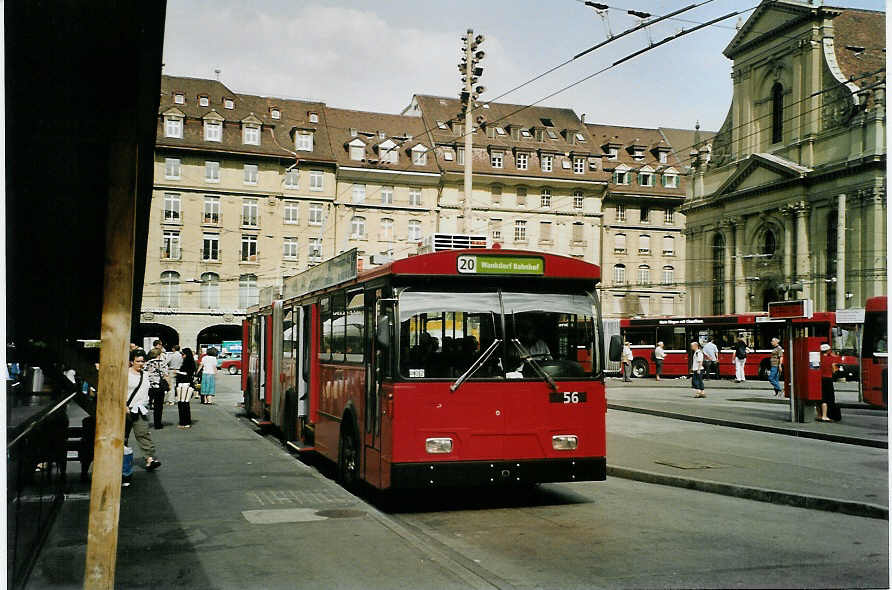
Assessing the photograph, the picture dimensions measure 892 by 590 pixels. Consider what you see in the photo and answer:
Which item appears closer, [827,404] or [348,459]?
[348,459]

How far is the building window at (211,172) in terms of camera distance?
61906mm

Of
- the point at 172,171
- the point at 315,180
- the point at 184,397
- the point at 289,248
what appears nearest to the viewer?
the point at 184,397

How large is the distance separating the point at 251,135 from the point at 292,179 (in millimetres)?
4041

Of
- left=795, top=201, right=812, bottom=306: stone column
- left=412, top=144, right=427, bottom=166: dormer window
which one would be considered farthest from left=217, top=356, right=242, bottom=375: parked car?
left=795, top=201, right=812, bottom=306: stone column

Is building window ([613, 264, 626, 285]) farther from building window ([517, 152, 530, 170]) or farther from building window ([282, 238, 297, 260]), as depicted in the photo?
→ building window ([282, 238, 297, 260])

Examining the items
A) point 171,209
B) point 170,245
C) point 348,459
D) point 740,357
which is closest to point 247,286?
point 170,245

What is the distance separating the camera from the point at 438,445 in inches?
378

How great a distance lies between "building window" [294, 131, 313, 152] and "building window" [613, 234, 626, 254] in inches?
958

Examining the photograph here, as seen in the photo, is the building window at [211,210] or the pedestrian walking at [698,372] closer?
the pedestrian walking at [698,372]

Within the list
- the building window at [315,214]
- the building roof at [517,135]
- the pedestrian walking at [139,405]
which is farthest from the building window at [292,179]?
the pedestrian walking at [139,405]

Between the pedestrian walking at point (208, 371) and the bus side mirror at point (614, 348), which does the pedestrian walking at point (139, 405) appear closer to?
the bus side mirror at point (614, 348)

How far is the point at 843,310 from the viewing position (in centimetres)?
3275

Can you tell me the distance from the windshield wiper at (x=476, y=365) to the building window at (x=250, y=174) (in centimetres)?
5532

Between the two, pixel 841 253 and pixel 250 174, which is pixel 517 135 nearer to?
pixel 250 174
